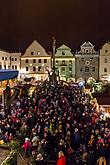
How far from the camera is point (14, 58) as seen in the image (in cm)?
8050

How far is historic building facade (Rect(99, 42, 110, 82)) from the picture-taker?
249ft

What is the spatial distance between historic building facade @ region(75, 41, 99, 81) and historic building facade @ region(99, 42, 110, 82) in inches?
38.2

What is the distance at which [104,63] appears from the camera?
76.9 metres

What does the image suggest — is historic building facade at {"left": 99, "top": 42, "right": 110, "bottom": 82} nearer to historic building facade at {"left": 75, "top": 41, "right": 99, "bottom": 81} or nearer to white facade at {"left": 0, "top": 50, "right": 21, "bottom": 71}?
historic building facade at {"left": 75, "top": 41, "right": 99, "bottom": 81}

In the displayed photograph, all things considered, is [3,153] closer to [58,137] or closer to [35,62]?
[58,137]

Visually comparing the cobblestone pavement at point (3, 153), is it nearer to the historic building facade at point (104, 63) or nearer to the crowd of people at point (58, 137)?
the crowd of people at point (58, 137)

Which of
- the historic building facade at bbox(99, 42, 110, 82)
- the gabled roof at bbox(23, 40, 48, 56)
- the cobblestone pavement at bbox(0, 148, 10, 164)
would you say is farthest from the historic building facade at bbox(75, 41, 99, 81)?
the cobblestone pavement at bbox(0, 148, 10, 164)

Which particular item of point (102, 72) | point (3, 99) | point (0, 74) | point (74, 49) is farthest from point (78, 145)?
point (74, 49)

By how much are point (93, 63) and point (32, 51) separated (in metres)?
12.5

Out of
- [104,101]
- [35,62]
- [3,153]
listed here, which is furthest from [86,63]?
[3,153]

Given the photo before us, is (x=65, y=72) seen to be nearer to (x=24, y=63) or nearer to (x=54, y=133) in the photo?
(x=24, y=63)

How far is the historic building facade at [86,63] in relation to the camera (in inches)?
3031

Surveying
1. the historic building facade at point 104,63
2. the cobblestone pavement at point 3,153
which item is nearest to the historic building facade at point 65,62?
the historic building facade at point 104,63

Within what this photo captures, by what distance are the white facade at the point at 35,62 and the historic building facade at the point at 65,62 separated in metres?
2.07
